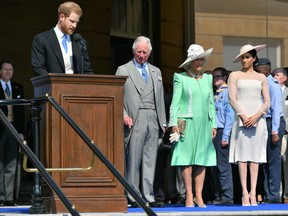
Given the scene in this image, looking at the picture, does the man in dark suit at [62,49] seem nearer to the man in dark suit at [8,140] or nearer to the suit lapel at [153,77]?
the suit lapel at [153,77]

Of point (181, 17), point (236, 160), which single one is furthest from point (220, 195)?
point (181, 17)

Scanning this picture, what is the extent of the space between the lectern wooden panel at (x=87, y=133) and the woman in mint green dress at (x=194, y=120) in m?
1.39

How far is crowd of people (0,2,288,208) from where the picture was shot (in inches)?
484

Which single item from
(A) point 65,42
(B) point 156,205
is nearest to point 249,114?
(B) point 156,205

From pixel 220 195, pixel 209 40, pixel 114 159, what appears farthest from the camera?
pixel 209 40

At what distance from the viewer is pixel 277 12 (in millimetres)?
19125

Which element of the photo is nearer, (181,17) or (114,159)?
(114,159)

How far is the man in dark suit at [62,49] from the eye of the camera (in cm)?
1155

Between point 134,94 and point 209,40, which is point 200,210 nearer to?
point 134,94

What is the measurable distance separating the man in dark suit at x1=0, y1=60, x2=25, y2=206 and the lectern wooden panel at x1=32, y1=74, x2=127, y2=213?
282 cm

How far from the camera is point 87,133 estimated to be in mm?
11414

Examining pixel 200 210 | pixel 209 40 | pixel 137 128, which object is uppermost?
pixel 209 40

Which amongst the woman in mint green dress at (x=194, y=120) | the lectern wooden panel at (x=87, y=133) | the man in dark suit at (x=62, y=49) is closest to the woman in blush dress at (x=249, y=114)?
the woman in mint green dress at (x=194, y=120)

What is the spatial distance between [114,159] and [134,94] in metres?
1.43
